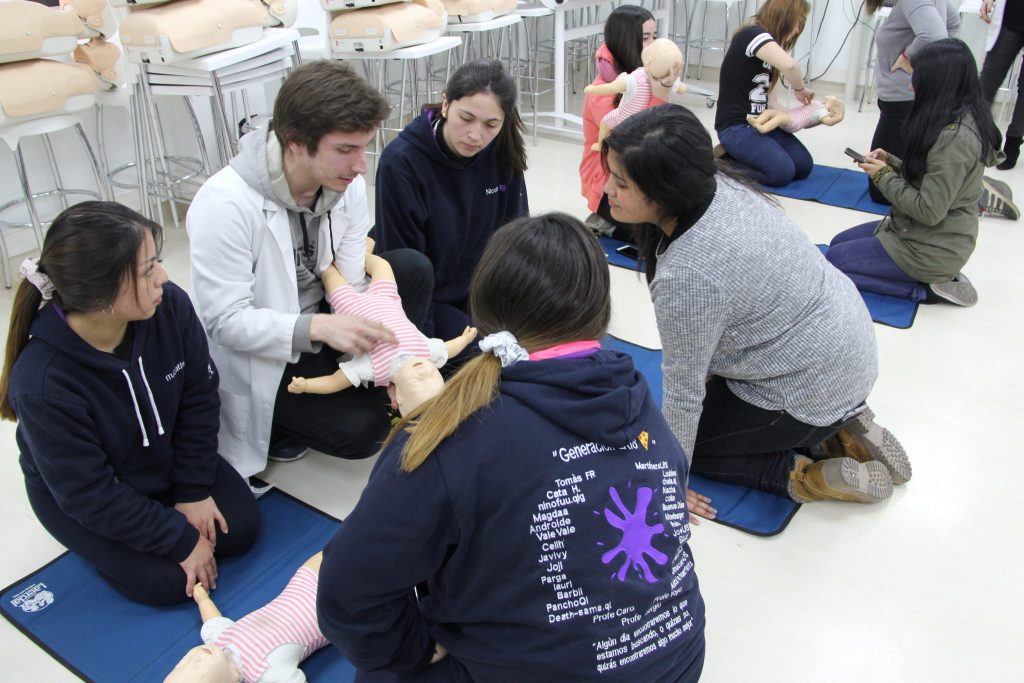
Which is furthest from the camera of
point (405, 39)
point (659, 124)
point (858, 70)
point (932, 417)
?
point (858, 70)

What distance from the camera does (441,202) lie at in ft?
7.97

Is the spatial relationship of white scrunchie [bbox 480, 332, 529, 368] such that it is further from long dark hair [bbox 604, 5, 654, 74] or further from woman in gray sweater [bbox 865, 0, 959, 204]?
woman in gray sweater [bbox 865, 0, 959, 204]

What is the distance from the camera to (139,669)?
1.57 metres

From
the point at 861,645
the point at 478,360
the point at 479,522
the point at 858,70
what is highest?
the point at 478,360

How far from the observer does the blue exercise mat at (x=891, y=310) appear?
2.82 metres

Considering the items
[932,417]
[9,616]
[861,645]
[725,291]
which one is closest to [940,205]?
[932,417]

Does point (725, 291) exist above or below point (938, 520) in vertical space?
above

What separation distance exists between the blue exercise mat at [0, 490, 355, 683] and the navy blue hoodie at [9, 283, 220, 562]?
15cm

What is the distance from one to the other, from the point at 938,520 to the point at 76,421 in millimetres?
1958

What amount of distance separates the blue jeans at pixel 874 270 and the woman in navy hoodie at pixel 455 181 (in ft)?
4.22

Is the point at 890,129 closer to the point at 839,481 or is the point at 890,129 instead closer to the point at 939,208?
the point at 939,208

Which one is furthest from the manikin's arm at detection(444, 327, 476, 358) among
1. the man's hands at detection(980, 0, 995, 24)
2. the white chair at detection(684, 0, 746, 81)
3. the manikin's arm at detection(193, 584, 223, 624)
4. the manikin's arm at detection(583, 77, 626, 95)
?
the white chair at detection(684, 0, 746, 81)

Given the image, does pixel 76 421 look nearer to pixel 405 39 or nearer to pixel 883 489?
pixel 883 489

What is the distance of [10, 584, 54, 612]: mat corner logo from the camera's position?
67.7 inches
